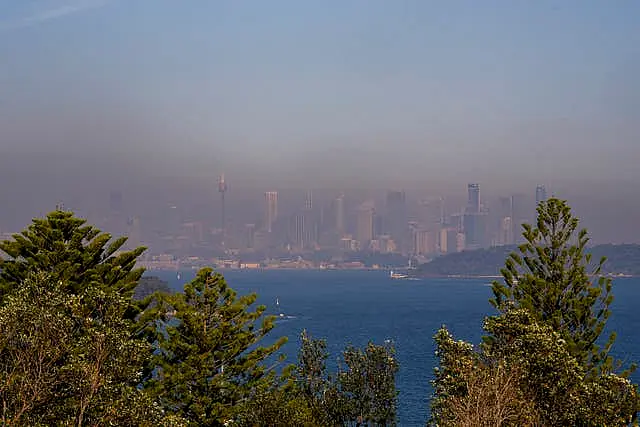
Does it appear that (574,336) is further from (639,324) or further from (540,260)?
(639,324)

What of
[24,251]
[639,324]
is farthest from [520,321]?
[639,324]

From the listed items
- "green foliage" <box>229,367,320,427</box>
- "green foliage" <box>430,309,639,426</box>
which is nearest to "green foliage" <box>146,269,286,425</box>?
"green foliage" <box>229,367,320,427</box>

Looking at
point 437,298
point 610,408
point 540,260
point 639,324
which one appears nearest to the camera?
point 610,408

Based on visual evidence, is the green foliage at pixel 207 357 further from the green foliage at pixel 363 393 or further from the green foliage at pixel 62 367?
the green foliage at pixel 62 367

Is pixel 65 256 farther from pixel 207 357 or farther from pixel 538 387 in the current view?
pixel 538 387

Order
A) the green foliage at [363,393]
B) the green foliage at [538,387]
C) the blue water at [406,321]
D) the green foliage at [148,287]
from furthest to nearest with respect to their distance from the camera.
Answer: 1. the green foliage at [148,287]
2. the blue water at [406,321]
3. the green foliage at [363,393]
4. the green foliage at [538,387]

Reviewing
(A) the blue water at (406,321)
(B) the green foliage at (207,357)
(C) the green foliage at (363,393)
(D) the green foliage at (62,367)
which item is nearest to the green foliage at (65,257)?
(B) the green foliage at (207,357)
